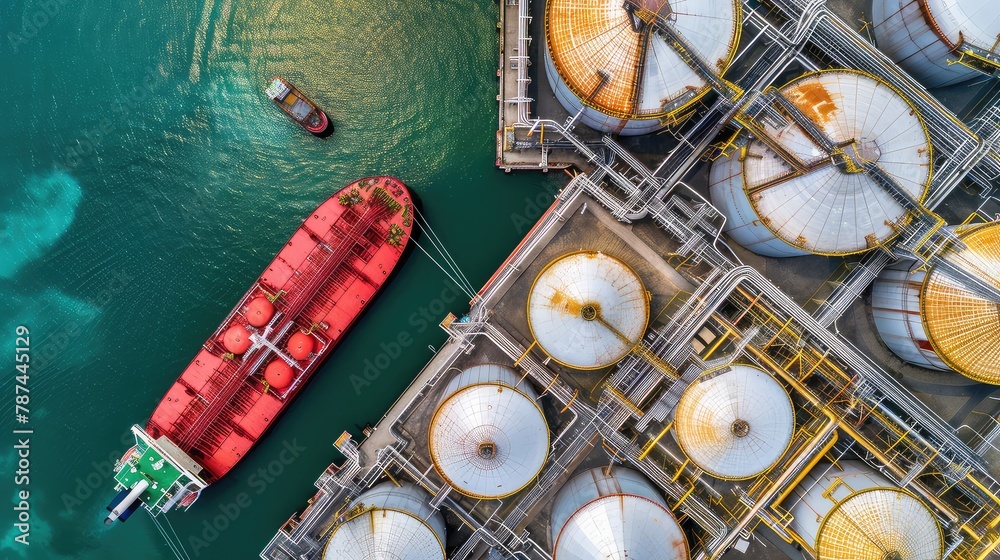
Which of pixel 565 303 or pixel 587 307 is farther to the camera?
pixel 565 303

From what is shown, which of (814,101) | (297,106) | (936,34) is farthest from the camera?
(297,106)

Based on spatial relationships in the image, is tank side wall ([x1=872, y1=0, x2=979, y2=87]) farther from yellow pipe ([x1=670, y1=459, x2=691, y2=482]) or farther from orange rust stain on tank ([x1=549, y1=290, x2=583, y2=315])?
yellow pipe ([x1=670, y1=459, x2=691, y2=482])

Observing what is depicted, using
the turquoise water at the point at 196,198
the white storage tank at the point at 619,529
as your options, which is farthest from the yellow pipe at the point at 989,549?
the turquoise water at the point at 196,198

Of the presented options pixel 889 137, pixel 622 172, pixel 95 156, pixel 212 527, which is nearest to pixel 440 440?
pixel 622 172

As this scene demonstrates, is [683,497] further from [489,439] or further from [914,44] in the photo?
[914,44]

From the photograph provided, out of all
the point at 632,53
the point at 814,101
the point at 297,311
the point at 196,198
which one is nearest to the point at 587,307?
the point at 632,53

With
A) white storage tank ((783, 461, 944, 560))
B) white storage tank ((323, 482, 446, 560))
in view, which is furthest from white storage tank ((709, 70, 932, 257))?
white storage tank ((323, 482, 446, 560))

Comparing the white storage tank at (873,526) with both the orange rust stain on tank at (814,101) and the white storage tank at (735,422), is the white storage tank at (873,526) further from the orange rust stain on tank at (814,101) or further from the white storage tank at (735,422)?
the orange rust stain on tank at (814,101)

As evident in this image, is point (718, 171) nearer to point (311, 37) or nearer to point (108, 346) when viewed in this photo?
point (311, 37)
